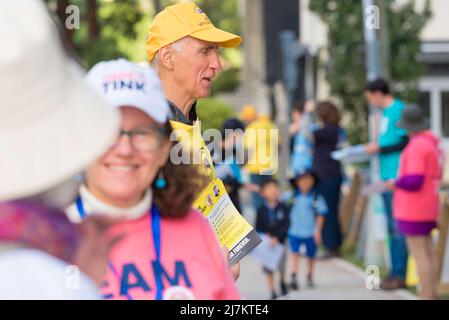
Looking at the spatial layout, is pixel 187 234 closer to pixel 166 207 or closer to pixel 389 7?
pixel 166 207

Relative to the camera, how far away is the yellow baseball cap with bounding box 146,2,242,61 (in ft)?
14.6

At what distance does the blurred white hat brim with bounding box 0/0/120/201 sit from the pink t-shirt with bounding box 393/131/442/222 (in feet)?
27.5

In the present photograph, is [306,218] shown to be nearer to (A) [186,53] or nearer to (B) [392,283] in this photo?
(B) [392,283]

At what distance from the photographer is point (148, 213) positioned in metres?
2.53

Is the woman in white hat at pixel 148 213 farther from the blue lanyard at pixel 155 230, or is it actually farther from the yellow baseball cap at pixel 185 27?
the yellow baseball cap at pixel 185 27

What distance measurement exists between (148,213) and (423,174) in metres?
7.99

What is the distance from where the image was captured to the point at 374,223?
13812mm

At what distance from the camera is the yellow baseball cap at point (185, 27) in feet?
14.6

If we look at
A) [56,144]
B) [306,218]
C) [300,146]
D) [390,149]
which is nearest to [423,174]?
[390,149]

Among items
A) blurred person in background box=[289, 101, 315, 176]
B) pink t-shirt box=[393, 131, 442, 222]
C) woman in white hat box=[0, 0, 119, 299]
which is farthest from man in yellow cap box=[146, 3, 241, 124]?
blurred person in background box=[289, 101, 315, 176]

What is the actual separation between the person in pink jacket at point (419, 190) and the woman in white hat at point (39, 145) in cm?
834

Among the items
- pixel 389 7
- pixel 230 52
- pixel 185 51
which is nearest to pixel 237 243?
pixel 185 51

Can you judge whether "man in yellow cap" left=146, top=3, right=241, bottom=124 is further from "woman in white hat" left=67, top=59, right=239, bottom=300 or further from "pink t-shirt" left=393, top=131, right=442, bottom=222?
"pink t-shirt" left=393, top=131, right=442, bottom=222

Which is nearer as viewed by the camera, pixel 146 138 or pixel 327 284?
pixel 146 138
